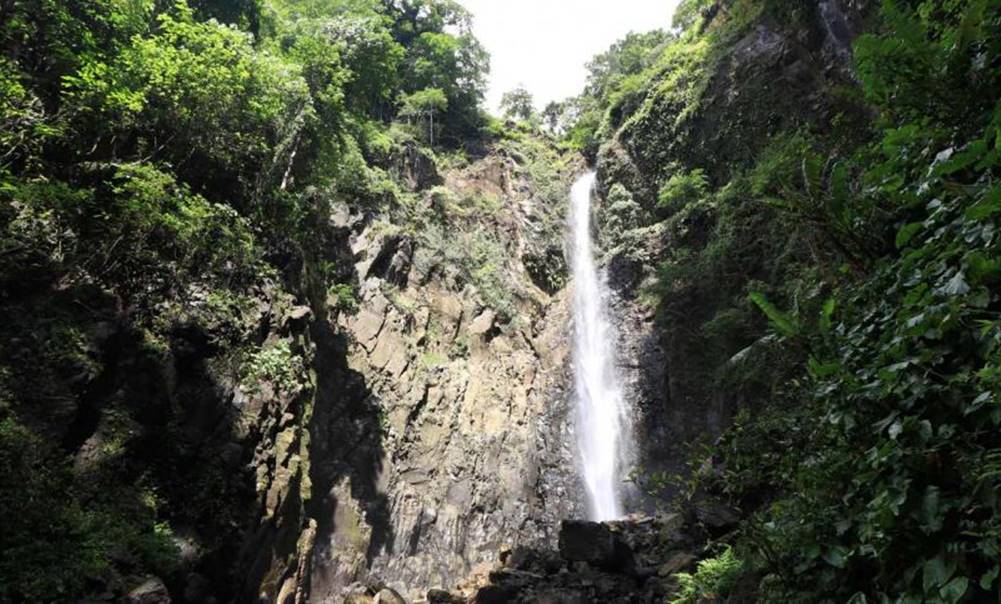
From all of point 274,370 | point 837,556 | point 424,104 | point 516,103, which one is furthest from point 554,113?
point 837,556

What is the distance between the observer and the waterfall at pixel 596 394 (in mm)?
18688

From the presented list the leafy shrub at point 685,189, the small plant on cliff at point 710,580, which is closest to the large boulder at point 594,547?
the small plant on cliff at point 710,580

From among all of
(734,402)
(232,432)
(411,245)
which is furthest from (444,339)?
(232,432)

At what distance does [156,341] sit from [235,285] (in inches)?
92.3

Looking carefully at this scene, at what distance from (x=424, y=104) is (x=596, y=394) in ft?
55.6

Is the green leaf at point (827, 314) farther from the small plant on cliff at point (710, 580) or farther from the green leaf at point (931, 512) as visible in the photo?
the small plant on cliff at point (710, 580)

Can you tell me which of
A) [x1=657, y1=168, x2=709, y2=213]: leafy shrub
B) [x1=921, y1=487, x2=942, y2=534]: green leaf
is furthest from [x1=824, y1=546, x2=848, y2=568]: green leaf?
[x1=657, y1=168, x2=709, y2=213]: leafy shrub

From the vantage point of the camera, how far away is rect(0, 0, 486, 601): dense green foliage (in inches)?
263

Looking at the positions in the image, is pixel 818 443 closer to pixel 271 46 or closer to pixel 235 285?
pixel 235 285

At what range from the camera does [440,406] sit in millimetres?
17984

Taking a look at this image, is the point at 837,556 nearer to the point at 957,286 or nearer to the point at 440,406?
the point at 957,286

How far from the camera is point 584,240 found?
2666cm

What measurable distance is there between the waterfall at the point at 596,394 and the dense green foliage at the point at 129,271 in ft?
36.3

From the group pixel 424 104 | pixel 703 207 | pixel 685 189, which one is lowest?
pixel 703 207
